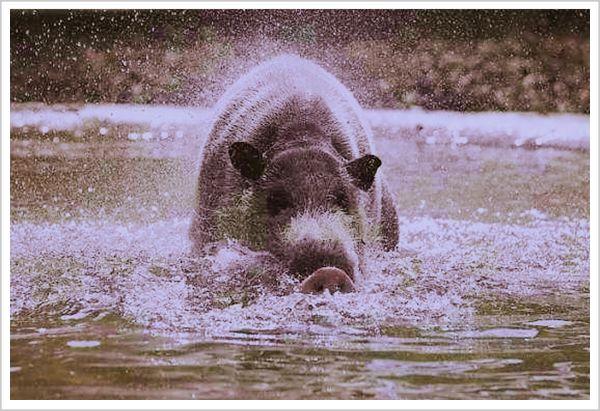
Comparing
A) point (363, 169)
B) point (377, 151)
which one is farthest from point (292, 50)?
point (363, 169)

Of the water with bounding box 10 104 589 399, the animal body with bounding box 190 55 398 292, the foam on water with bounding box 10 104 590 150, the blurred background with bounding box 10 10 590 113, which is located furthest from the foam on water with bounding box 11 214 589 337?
the blurred background with bounding box 10 10 590 113

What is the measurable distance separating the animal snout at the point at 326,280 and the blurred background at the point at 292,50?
120 cm

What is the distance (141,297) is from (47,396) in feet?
1.98

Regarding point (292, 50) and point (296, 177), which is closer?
point (296, 177)

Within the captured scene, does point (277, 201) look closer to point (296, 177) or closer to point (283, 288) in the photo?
point (296, 177)

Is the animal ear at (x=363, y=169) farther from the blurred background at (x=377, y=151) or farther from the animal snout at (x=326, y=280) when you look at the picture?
the animal snout at (x=326, y=280)

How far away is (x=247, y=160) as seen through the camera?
13.9ft

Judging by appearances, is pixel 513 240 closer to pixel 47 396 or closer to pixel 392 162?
pixel 392 162

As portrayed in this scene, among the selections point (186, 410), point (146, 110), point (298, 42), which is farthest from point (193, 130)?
point (186, 410)

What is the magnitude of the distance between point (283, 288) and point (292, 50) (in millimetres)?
1248

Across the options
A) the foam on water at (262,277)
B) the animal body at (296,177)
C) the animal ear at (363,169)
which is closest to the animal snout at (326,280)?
the animal body at (296,177)

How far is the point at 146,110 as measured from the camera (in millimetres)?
4633

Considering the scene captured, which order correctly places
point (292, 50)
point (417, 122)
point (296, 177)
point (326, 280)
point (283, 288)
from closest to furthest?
point (326, 280) → point (283, 288) → point (296, 177) → point (292, 50) → point (417, 122)

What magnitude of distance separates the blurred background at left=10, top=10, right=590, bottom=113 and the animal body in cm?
15
